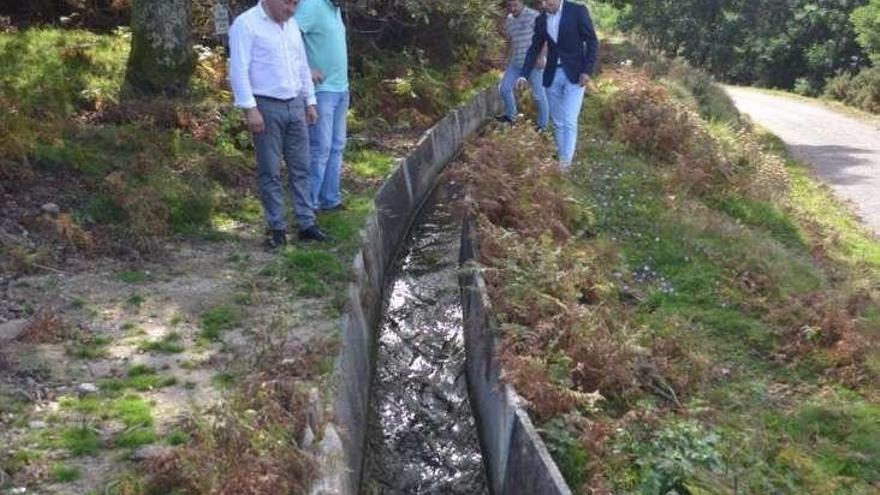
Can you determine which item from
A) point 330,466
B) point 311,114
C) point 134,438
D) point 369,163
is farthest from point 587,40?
point 134,438

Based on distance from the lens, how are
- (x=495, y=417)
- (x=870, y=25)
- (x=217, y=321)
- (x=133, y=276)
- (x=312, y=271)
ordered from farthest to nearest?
1. (x=870, y=25)
2. (x=312, y=271)
3. (x=133, y=276)
4. (x=217, y=321)
5. (x=495, y=417)

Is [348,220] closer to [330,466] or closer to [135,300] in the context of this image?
[135,300]

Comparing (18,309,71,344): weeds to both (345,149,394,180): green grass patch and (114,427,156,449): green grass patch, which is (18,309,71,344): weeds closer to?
(114,427,156,449): green grass patch

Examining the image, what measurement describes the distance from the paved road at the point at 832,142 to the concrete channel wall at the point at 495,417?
295 inches

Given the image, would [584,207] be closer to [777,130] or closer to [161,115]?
[161,115]

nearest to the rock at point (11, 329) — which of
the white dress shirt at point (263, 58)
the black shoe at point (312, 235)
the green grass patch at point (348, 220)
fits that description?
the white dress shirt at point (263, 58)

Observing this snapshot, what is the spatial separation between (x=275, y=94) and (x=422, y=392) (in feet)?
8.98

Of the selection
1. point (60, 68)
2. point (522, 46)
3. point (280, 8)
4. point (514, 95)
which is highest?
point (280, 8)

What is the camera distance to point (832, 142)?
21.4m

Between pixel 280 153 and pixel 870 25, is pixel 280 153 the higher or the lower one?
the lower one

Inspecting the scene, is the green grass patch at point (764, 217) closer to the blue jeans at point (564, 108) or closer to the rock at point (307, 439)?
the blue jeans at point (564, 108)

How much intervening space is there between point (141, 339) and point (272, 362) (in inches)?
45.4

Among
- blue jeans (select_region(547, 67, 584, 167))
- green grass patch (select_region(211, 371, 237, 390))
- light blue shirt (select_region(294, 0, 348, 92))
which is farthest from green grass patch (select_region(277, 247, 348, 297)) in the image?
blue jeans (select_region(547, 67, 584, 167))

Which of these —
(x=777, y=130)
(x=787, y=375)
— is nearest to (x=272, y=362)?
(x=787, y=375)
